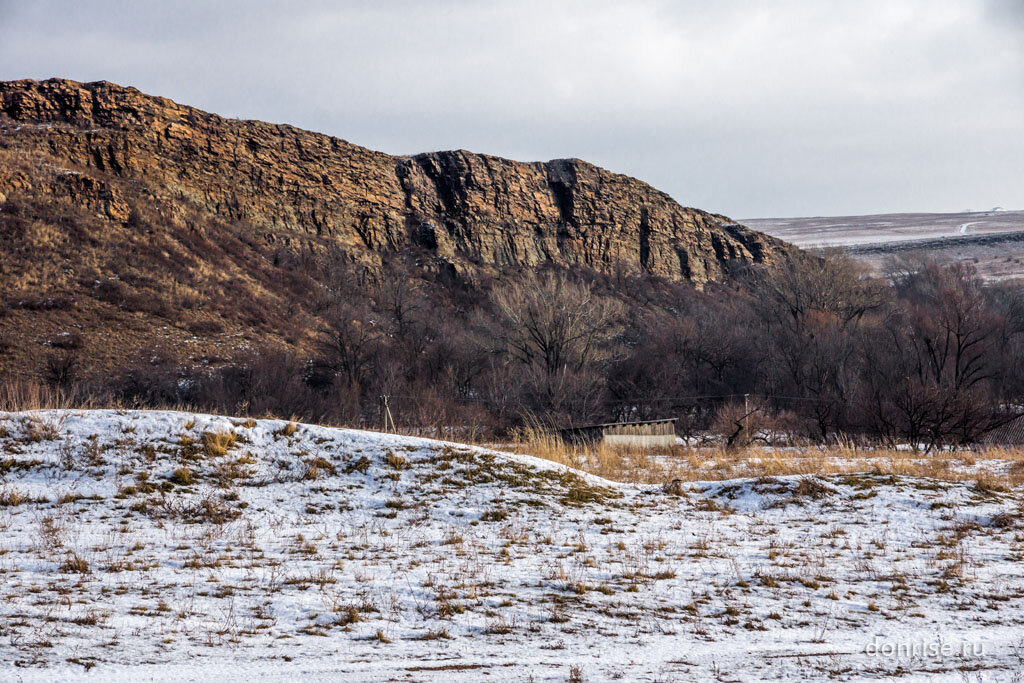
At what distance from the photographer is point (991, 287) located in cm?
5647

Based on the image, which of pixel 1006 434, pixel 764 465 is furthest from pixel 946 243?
pixel 764 465

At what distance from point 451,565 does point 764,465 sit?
374 inches

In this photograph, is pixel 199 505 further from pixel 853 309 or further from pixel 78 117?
pixel 78 117

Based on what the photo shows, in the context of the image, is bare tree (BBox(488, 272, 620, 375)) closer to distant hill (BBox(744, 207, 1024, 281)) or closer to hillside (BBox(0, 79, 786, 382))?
hillside (BBox(0, 79, 786, 382))

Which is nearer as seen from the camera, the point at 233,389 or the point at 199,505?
the point at 199,505

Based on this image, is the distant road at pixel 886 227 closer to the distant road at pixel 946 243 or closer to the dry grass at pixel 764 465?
the distant road at pixel 946 243

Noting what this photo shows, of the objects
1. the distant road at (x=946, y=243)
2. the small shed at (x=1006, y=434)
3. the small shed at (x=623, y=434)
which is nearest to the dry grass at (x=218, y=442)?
the small shed at (x=623, y=434)

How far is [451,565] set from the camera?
6.60 m

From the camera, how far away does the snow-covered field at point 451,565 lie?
4.36 meters

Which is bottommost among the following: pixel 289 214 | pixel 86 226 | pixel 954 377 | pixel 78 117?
pixel 954 377

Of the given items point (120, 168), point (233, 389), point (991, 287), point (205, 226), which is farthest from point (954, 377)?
point (120, 168)

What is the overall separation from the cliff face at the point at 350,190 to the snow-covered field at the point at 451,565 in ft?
134

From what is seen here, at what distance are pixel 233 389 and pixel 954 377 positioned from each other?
37.2 metres

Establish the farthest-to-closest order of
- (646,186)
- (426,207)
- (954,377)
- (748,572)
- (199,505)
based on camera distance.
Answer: (646,186)
(426,207)
(954,377)
(199,505)
(748,572)
